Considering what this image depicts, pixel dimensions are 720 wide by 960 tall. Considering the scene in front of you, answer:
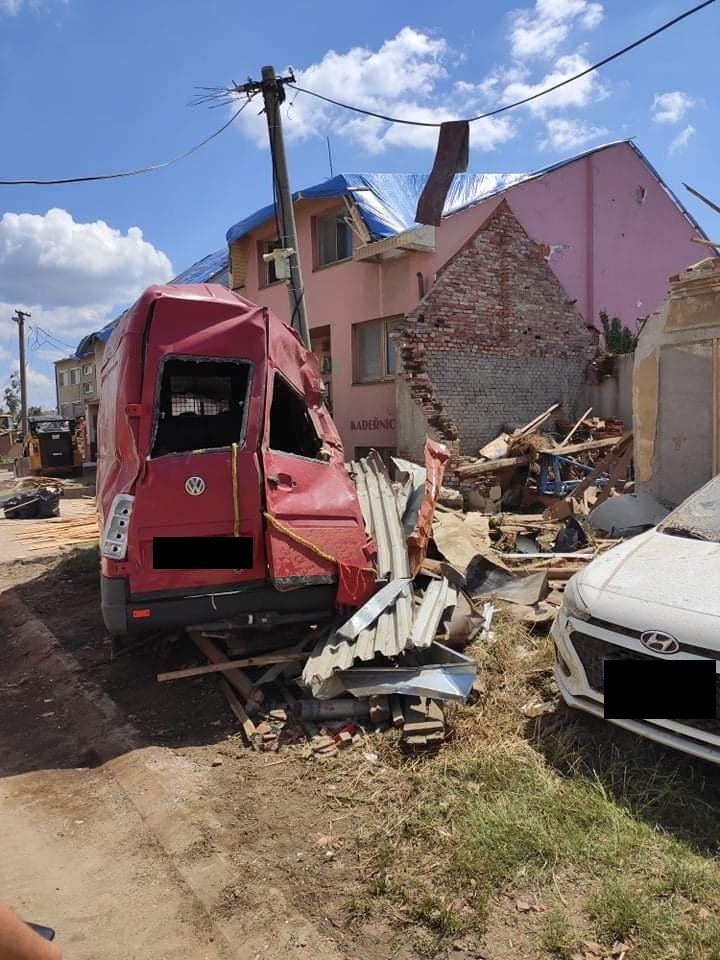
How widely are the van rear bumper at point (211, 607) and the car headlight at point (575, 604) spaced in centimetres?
150

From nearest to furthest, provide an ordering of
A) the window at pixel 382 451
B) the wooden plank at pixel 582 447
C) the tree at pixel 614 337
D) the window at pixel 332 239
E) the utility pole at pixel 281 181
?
1. the utility pole at pixel 281 181
2. the wooden plank at pixel 582 447
3. the window at pixel 382 451
4. the window at pixel 332 239
5. the tree at pixel 614 337

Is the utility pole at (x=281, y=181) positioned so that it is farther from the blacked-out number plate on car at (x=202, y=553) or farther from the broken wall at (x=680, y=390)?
the blacked-out number plate on car at (x=202, y=553)

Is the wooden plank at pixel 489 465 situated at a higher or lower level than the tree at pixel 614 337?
lower

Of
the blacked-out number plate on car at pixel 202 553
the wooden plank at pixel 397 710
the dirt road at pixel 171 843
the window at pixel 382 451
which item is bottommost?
the dirt road at pixel 171 843

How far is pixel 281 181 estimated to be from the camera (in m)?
9.78

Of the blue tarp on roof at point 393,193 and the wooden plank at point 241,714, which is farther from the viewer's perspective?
the blue tarp on roof at point 393,193

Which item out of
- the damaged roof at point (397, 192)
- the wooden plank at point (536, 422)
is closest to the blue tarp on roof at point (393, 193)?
the damaged roof at point (397, 192)

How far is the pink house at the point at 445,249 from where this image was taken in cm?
1344

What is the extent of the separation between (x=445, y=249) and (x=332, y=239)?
3.49 m

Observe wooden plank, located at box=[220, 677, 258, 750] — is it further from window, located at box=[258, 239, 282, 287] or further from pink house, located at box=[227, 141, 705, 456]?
window, located at box=[258, 239, 282, 287]

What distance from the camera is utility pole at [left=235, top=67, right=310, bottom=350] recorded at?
9672 mm

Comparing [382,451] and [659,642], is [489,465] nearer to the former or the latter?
[382,451]

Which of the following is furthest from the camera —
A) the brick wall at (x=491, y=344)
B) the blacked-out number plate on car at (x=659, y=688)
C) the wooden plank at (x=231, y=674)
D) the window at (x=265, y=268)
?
the window at (x=265, y=268)

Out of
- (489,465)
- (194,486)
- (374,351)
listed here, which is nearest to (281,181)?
(374,351)
